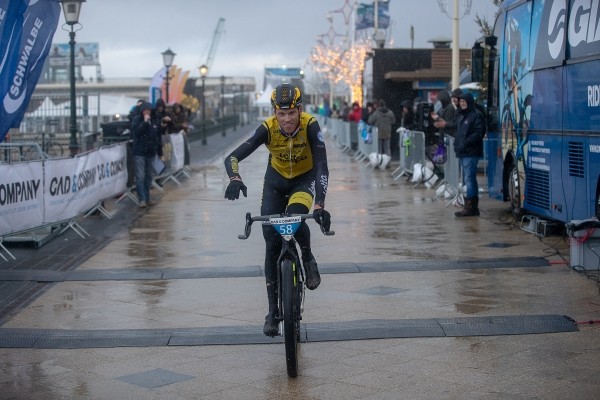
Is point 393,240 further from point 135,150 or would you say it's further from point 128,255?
point 135,150

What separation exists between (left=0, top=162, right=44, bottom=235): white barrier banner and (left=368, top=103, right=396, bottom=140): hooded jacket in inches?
640

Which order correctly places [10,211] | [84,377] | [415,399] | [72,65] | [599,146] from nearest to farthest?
[415,399] < [84,377] < [599,146] < [10,211] < [72,65]

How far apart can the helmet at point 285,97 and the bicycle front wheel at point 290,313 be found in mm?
1076

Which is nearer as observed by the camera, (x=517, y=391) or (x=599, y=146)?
(x=517, y=391)

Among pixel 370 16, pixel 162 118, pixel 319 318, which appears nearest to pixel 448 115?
pixel 162 118

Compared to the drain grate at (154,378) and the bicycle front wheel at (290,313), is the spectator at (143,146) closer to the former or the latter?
the drain grate at (154,378)

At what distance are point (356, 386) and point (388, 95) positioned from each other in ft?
107

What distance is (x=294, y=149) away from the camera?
7.68 meters

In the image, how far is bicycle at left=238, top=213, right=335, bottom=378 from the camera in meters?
6.89

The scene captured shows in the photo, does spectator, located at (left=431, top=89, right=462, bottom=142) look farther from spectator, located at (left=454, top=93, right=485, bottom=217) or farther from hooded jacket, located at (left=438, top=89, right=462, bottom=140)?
spectator, located at (left=454, top=93, right=485, bottom=217)

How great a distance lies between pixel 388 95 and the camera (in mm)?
38781

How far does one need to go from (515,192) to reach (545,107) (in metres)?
2.18

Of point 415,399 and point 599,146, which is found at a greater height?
point 599,146

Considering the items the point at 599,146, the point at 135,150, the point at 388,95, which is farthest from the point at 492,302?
the point at 388,95
